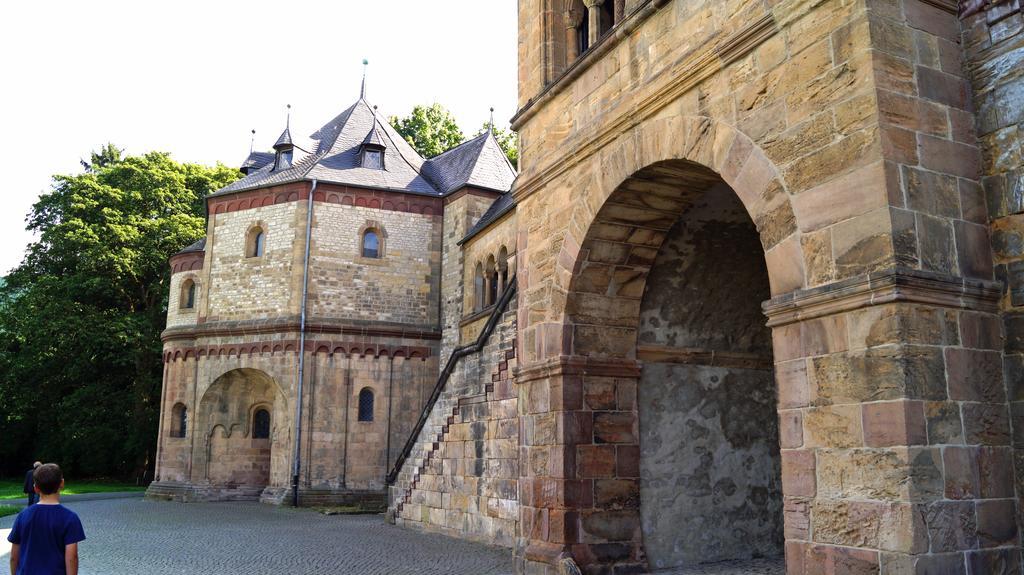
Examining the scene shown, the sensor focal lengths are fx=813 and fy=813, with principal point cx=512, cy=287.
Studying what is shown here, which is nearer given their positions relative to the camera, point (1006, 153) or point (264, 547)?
point (1006, 153)

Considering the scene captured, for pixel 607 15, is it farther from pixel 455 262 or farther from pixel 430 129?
pixel 430 129

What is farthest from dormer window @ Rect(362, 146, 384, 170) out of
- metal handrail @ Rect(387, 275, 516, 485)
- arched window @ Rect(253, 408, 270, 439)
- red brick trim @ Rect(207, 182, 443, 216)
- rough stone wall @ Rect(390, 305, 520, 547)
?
rough stone wall @ Rect(390, 305, 520, 547)

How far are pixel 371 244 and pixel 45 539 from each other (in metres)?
20.3

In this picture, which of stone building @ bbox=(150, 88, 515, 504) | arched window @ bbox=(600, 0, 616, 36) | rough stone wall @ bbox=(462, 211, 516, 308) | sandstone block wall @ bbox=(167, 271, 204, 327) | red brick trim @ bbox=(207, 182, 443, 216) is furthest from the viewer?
sandstone block wall @ bbox=(167, 271, 204, 327)

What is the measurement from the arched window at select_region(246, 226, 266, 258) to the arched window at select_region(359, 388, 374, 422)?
538cm

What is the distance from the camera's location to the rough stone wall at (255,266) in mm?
23766

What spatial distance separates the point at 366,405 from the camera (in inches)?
926

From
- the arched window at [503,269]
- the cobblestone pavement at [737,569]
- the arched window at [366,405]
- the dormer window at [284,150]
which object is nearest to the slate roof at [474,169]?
the arched window at [503,269]

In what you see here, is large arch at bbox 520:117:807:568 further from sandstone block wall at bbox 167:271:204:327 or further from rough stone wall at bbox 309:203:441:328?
sandstone block wall at bbox 167:271:204:327

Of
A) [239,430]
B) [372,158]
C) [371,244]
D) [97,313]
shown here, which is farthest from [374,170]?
[97,313]

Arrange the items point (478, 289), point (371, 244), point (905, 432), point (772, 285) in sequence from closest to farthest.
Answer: point (905, 432) < point (772, 285) < point (478, 289) < point (371, 244)

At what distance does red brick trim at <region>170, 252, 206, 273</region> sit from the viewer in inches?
1043

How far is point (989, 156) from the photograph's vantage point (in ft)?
17.6

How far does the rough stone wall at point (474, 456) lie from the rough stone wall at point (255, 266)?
32.1 feet
